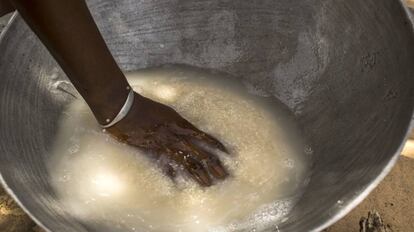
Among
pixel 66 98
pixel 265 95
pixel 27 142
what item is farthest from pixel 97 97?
pixel 265 95

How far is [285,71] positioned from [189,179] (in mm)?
469

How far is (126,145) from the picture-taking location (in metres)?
1.41

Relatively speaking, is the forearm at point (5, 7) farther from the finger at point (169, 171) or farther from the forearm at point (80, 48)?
the finger at point (169, 171)

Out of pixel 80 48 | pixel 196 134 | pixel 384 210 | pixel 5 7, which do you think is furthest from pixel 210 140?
pixel 5 7

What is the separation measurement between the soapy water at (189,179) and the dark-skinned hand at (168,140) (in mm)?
37

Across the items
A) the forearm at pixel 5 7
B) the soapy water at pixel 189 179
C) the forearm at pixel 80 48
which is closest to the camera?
the forearm at pixel 80 48

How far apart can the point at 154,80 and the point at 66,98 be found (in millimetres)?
302

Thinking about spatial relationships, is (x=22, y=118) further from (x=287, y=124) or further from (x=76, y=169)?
(x=287, y=124)

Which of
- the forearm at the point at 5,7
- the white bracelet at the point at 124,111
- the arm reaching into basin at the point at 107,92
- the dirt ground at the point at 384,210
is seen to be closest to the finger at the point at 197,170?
the arm reaching into basin at the point at 107,92

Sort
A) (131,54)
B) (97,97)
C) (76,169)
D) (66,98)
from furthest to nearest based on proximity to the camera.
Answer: (131,54)
(66,98)
(76,169)
(97,97)

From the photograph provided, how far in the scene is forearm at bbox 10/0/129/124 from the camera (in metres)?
1.02

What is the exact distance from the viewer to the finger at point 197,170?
4.31ft

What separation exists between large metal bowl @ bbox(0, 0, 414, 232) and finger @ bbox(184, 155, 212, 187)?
256 millimetres

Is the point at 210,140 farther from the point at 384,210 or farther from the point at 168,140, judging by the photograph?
the point at 384,210
